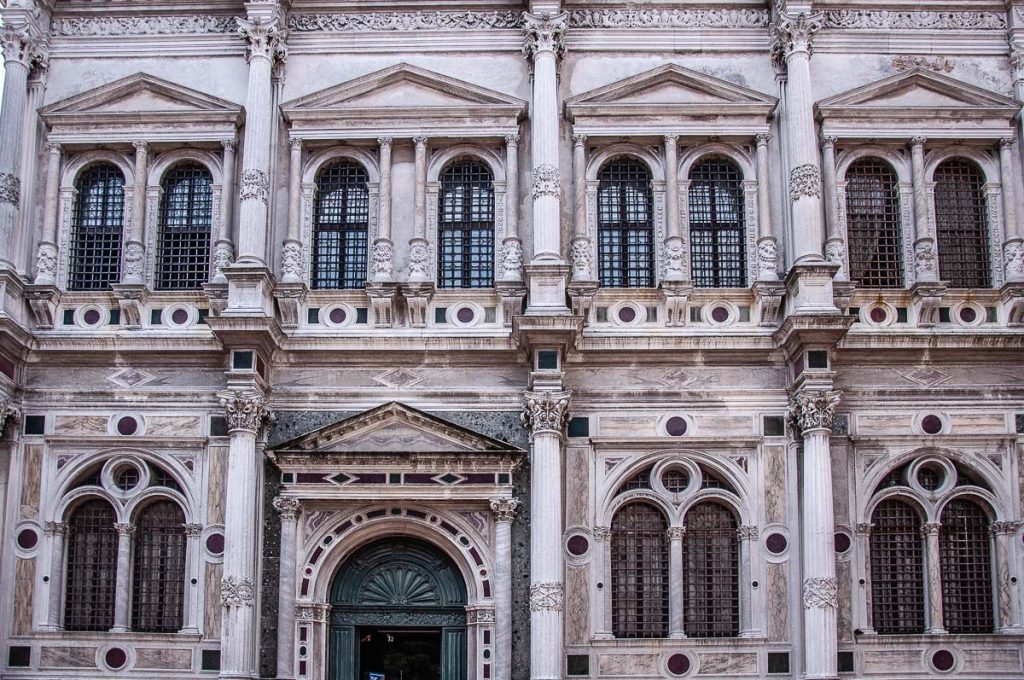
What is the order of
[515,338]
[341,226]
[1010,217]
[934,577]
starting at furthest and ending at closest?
1. [341,226]
2. [1010,217]
3. [515,338]
4. [934,577]

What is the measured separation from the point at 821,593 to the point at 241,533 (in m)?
8.58

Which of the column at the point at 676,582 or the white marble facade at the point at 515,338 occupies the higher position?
the white marble facade at the point at 515,338

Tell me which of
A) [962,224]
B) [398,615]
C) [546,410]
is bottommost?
[398,615]

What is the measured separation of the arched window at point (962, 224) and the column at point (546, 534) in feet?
22.6

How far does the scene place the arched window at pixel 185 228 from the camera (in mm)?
23516

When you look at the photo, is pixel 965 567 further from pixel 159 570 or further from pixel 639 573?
pixel 159 570

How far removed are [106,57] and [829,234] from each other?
41.1ft

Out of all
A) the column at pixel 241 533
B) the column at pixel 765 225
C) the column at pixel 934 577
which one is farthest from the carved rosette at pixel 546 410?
the column at pixel 934 577

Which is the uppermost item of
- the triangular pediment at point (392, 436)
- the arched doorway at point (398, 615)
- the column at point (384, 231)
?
the column at point (384, 231)

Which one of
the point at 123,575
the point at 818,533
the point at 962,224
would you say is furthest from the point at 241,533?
the point at 962,224

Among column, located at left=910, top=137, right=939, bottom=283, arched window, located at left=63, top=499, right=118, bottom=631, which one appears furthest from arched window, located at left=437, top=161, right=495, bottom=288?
column, located at left=910, top=137, right=939, bottom=283

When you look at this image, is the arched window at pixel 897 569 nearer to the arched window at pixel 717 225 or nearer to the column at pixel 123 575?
the arched window at pixel 717 225

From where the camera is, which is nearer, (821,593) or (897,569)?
(821,593)

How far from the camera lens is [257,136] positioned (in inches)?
908
